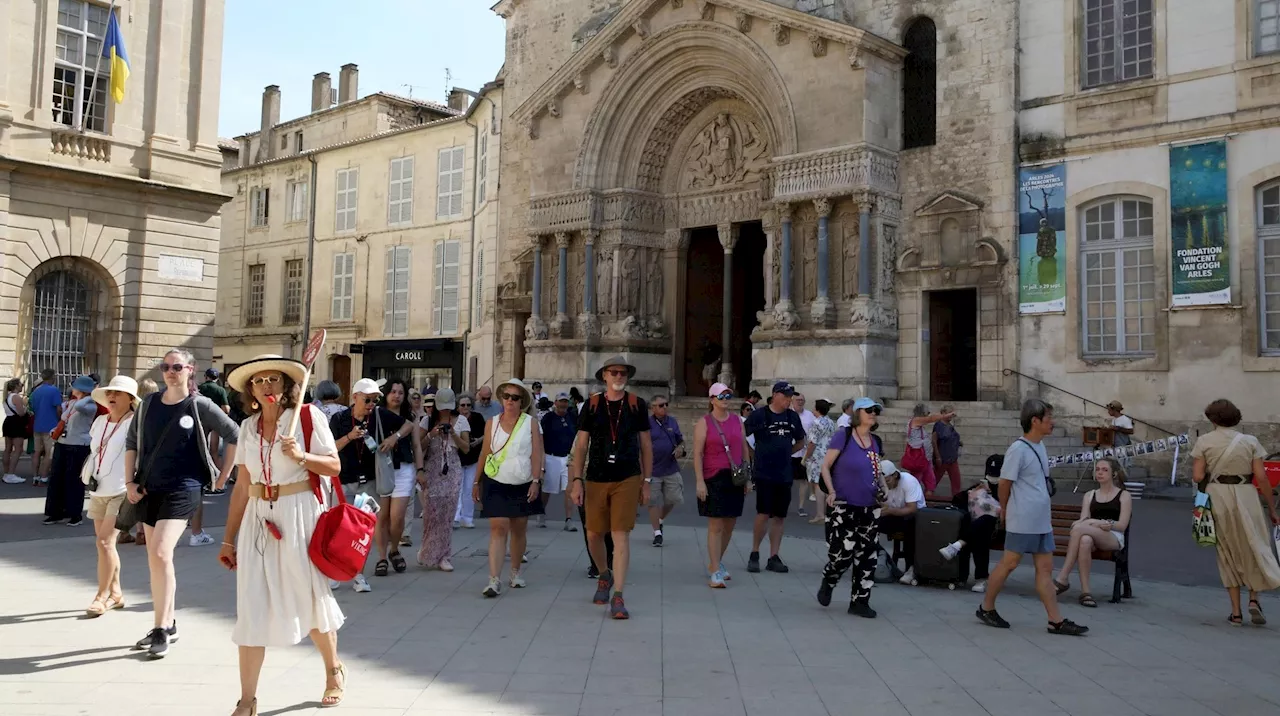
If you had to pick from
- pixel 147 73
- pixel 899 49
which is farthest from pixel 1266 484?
pixel 147 73

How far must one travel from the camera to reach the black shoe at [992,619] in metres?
6.70

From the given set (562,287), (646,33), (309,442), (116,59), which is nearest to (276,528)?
(309,442)

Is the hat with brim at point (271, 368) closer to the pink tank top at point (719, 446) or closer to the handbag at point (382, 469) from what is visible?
the handbag at point (382, 469)

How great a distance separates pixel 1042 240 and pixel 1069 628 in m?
11.5

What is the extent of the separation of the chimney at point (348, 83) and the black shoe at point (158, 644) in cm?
3322

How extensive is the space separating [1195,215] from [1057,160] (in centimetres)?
234

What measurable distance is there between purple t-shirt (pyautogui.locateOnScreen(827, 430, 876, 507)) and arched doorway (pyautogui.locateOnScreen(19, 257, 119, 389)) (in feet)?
52.6

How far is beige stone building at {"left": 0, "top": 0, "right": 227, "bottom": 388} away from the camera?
17312 millimetres

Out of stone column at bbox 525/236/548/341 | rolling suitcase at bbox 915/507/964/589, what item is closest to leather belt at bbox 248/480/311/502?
rolling suitcase at bbox 915/507/964/589

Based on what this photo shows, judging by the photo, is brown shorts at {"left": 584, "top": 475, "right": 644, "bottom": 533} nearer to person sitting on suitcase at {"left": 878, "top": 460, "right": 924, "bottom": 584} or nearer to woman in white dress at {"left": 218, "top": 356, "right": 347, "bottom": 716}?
person sitting on suitcase at {"left": 878, "top": 460, "right": 924, "bottom": 584}

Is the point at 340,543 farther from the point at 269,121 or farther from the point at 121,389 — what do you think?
the point at 269,121

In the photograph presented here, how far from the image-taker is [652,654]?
579 cm

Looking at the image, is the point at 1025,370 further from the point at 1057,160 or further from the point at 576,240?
the point at 576,240

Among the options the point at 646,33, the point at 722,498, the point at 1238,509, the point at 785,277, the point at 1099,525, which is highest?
the point at 646,33
